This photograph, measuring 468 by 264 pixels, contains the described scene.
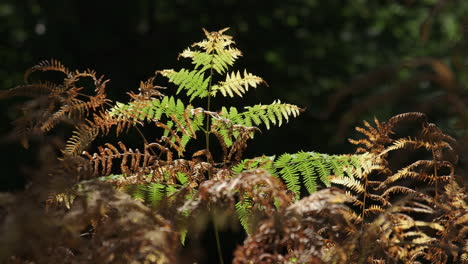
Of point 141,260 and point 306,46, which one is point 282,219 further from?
point 306,46

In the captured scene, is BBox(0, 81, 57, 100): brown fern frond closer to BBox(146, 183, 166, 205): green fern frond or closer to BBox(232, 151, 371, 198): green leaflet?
BBox(146, 183, 166, 205): green fern frond

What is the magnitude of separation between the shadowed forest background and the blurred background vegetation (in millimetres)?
12

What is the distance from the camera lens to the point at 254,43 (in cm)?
639

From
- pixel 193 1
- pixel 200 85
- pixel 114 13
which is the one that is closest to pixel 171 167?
pixel 200 85

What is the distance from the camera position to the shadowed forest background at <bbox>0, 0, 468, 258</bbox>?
5.14m

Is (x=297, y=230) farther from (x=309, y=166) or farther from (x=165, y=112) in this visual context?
(x=165, y=112)

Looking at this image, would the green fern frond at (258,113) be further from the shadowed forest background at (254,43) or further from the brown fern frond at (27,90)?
the shadowed forest background at (254,43)

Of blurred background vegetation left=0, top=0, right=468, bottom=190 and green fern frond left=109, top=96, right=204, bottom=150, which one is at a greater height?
blurred background vegetation left=0, top=0, right=468, bottom=190

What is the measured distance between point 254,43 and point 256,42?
0.15 feet

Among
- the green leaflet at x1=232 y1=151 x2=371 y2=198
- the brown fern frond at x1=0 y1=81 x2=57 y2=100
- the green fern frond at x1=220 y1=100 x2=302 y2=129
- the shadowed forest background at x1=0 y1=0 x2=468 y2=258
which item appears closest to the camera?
the brown fern frond at x1=0 y1=81 x2=57 y2=100

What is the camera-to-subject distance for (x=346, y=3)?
7.73m

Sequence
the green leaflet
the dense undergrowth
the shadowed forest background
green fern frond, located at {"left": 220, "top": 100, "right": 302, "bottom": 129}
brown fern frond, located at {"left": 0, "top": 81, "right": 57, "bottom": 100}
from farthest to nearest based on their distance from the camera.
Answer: the shadowed forest background
green fern frond, located at {"left": 220, "top": 100, "right": 302, "bottom": 129}
the green leaflet
brown fern frond, located at {"left": 0, "top": 81, "right": 57, "bottom": 100}
the dense undergrowth

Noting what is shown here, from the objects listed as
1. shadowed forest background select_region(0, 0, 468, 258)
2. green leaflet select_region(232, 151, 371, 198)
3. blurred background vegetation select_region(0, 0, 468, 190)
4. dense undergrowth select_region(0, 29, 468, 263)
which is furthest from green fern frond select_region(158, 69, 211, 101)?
blurred background vegetation select_region(0, 0, 468, 190)

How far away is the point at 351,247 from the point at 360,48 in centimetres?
640
